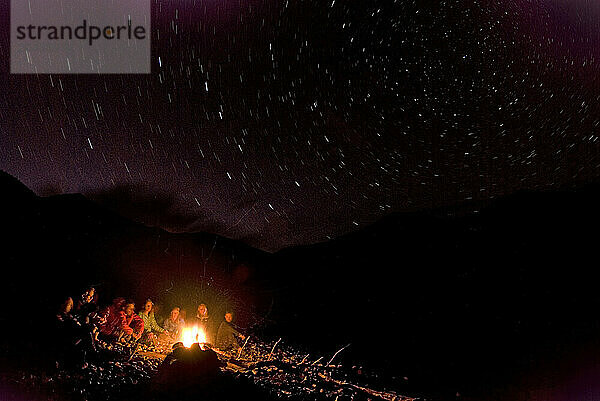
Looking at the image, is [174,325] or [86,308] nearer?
[86,308]

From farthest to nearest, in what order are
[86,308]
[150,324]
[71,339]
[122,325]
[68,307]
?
1. [150,324]
2. [122,325]
3. [86,308]
4. [68,307]
5. [71,339]

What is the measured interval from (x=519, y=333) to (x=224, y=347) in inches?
255

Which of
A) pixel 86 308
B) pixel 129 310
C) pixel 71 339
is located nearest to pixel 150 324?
pixel 129 310

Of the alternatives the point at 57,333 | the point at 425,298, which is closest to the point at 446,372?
the point at 425,298

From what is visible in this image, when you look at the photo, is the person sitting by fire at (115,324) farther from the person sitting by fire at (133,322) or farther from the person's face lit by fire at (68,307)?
the person's face lit by fire at (68,307)

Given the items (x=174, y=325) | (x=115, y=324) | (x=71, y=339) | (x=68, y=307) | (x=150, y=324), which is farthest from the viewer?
(x=174, y=325)

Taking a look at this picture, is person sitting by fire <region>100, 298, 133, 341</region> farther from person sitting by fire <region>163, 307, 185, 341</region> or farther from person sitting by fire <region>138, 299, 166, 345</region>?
person sitting by fire <region>163, 307, 185, 341</region>

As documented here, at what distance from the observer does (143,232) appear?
556 inches

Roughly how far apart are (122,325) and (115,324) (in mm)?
136

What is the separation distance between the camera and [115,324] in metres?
7.11

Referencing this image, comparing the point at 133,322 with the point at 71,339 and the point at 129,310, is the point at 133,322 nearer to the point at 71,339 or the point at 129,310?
the point at 129,310

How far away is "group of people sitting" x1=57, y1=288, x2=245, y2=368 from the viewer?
6445 millimetres

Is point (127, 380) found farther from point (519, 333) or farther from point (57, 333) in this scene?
point (519, 333)

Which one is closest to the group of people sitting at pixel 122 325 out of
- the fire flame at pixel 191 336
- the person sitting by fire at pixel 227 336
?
the person sitting by fire at pixel 227 336
